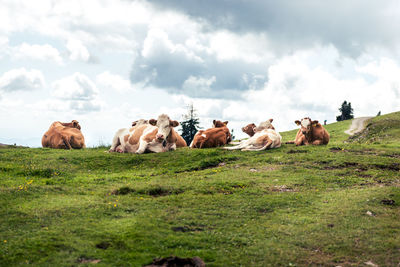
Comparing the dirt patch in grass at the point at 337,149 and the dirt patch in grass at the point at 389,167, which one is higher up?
the dirt patch in grass at the point at 337,149

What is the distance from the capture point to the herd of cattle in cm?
2098

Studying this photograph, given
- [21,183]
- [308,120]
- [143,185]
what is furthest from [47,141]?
[308,120]

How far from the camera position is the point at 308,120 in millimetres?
22328

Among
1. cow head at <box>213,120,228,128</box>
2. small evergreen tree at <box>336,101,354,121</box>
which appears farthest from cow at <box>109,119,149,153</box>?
small evergreen tree at <box>336,101,354,121</box>

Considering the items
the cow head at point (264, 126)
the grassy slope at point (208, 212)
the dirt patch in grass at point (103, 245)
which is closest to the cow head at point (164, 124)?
the grassy slope at point (208, 212)

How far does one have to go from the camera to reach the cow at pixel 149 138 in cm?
2085

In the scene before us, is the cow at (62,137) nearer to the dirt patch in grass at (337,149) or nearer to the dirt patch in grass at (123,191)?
the dirt patch in grass at (123,191)

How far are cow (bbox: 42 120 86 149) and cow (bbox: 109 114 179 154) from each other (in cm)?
349

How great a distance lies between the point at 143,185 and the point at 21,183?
13.6ft

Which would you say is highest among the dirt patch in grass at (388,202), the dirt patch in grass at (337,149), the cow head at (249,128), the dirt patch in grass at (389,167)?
the cow head at (249,128)

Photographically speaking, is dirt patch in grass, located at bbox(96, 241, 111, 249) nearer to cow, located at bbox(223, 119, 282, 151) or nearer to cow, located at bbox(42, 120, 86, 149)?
cow, located at bbox(223, 119, 282, 151)

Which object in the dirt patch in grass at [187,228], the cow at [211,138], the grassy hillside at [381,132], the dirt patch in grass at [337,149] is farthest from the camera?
the grassy hillside at [381,132]

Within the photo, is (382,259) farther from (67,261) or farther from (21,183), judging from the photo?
(21,183)

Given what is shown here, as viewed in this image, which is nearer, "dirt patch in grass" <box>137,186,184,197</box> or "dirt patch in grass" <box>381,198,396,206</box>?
"dirt patch in grass" <box>381,198,396,206</box>
